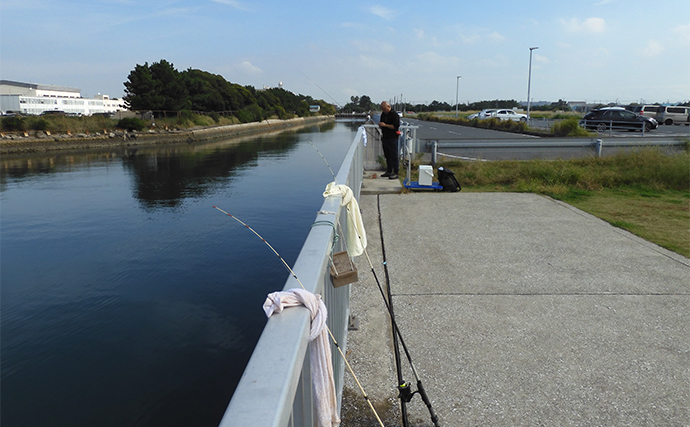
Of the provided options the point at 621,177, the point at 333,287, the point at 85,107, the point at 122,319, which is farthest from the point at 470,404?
the point at 85,107

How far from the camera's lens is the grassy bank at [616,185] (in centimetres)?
826

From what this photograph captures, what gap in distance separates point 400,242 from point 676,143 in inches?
564

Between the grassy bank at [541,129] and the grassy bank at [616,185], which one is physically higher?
the grassy bank at [541,129]

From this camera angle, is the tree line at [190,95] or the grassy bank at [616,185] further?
the tree line at [190,95]

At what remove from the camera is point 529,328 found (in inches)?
171

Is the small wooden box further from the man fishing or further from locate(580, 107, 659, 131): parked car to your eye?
locate(580, 107, 659, 131): parked car

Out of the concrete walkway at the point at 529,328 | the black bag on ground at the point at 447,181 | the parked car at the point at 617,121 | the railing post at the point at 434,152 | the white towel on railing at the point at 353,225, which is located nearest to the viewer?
the concrete walkway at the point at 529,328

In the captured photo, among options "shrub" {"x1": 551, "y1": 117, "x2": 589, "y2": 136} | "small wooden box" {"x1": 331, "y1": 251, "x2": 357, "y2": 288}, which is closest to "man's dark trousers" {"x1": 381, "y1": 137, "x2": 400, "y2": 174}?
"small wooden box" {"x1": 331, "y1": 251, "x2": 357, "y2": 288}

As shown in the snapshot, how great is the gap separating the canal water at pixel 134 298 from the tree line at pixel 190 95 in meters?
44.2

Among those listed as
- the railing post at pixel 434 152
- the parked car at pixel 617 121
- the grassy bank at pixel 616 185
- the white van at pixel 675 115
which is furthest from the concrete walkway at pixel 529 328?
the white van at pixel 675 115

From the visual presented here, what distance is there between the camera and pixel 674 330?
4250 mm

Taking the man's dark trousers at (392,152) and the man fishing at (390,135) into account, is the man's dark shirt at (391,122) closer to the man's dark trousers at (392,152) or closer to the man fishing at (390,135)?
the man fishing at (390,135)

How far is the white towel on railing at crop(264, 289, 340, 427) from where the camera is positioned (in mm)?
1876

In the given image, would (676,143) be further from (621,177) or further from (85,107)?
(85,107)
